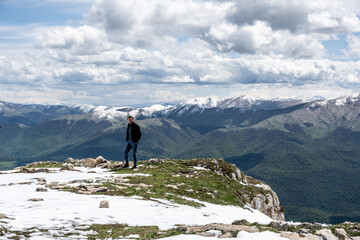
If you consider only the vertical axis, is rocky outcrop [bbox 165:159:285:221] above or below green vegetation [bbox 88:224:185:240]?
below

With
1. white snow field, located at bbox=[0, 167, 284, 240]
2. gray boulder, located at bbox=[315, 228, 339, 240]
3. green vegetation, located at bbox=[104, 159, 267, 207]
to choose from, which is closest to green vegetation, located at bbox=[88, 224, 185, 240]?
white snow field, located at bbox=[0, 167, 284, 240]

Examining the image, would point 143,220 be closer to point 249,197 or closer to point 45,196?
point 45,196

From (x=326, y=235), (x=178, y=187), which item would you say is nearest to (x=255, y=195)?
(x=178, y=187)

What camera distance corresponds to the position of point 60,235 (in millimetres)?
15219

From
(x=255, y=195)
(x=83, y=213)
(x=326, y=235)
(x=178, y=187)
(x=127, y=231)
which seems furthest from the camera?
(x=255, y=195)

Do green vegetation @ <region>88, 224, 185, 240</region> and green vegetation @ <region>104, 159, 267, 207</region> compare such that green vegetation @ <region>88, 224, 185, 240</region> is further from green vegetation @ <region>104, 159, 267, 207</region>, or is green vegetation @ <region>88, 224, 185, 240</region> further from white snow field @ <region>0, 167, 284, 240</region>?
Answer: green vegetation @ <region>104, 159, 267, 207</region>

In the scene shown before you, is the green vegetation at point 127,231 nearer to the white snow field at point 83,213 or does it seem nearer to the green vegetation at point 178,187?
the white snow field at point 83,213

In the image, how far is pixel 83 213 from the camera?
19344 mm

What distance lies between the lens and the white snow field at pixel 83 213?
16.3m

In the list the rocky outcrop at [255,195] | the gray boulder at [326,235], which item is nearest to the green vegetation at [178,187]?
the rocky outcrop at [255,195]

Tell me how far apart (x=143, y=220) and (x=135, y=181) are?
41.9ft

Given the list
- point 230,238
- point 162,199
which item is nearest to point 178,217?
point 162,199

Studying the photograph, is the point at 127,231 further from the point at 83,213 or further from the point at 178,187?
the point at 178,187

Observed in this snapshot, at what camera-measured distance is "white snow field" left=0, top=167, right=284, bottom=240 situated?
16.3 metres
